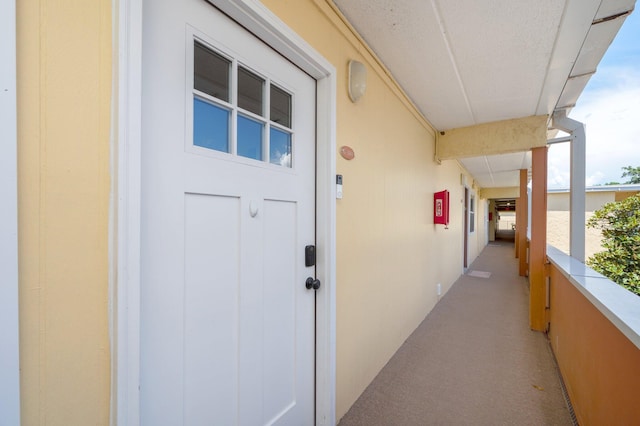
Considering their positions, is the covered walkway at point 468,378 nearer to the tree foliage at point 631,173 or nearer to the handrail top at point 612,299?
the handrail top at point 612,299

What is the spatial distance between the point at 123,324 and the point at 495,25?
2.50 m

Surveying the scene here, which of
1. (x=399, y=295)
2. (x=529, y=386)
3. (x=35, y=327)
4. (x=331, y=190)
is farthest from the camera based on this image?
(x=399, y=295)

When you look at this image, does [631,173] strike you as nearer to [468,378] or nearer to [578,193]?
[578,193]

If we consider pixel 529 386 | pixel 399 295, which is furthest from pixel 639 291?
pixel 399 295

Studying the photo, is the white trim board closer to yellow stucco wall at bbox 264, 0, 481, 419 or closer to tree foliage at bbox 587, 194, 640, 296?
yellow stucco wall at bbox 264, 0, 481, 419

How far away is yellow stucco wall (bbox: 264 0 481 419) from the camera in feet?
5.74

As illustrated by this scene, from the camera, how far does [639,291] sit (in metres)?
3.45

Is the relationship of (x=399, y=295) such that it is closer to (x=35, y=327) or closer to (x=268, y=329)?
(x=268, y=329)

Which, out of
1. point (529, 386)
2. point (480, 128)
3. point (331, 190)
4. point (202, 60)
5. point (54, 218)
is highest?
point (480, 128)

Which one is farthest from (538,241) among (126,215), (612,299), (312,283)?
(126,215)

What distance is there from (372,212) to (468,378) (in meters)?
1.60

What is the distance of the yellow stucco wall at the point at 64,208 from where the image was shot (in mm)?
617

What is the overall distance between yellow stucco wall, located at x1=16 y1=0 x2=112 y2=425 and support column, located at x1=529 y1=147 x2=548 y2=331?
4106 millimetres

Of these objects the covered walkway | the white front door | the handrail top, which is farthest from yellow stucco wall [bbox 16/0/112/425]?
the handrail top
